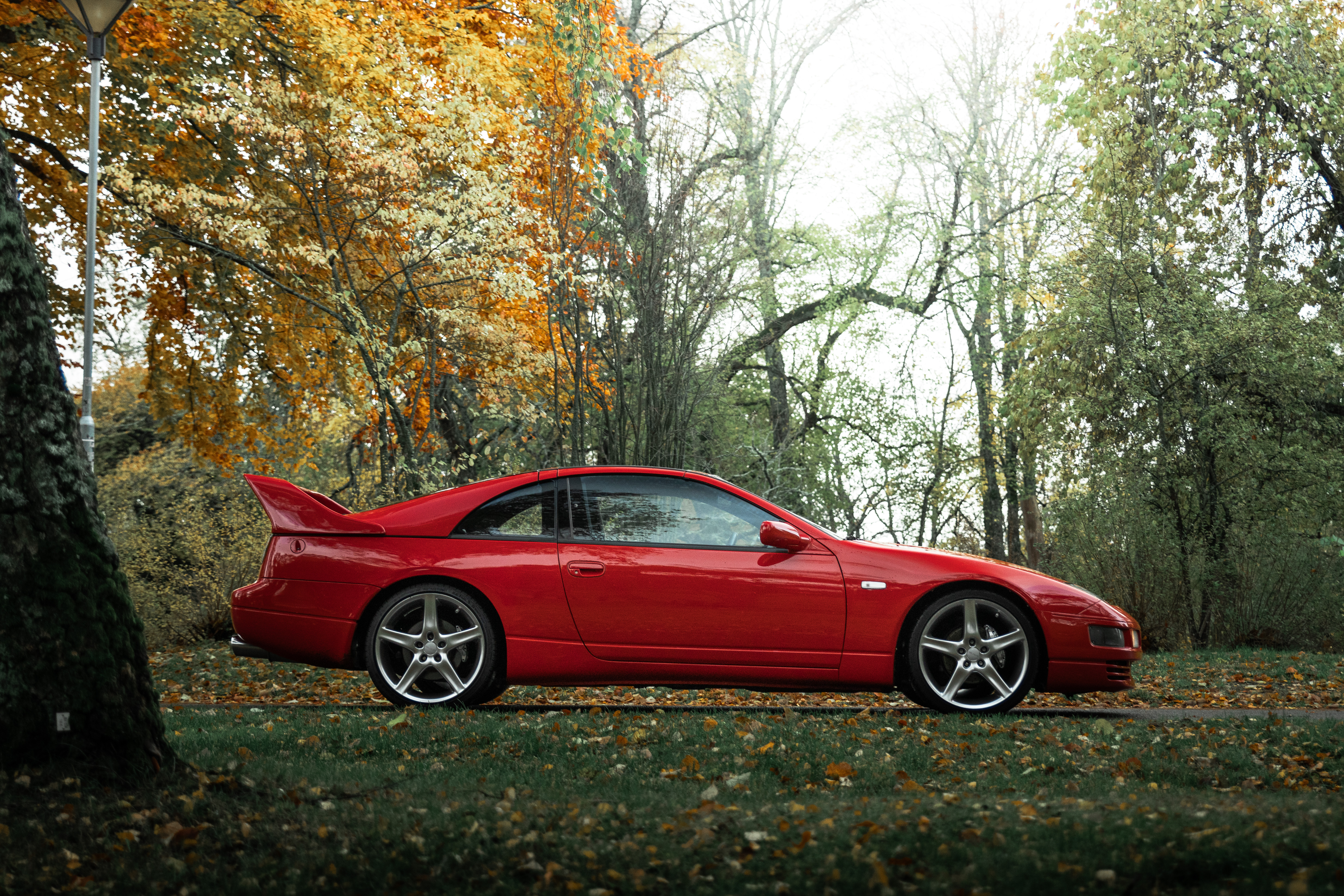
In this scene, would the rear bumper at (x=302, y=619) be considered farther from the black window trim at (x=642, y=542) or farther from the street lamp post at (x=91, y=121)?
the street lamp post at (x=91, y=121)

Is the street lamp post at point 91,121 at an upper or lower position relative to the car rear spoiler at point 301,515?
upper

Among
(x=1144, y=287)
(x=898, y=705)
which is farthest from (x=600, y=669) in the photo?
(x=1144, y=287)

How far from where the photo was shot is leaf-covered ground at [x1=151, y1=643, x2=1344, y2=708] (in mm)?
8141

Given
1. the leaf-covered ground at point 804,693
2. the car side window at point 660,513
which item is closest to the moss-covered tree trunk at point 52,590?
the car side window at point 660,513

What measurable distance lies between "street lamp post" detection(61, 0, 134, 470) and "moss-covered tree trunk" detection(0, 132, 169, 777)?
17.3ft

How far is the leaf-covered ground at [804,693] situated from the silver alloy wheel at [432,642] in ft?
3.24

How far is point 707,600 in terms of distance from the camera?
263 inches

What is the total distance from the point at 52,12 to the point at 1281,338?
1611cm

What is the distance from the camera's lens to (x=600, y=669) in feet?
22.2

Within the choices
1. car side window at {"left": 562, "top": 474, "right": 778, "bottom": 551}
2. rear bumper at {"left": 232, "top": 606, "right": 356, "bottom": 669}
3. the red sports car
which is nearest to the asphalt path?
the red sports car

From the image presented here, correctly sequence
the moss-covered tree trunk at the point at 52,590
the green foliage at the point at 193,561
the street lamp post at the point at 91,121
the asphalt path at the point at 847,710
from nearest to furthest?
the moss-covered tree trunk at the point at 52,590, the asphalt path at the point at 847,710, the street lamp post at the point at 91,121, the green foliage at the point at 193,561

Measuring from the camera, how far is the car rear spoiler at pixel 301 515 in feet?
22.9

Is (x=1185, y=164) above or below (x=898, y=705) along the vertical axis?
above

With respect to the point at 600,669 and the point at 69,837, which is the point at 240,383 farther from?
the point at 69,837
